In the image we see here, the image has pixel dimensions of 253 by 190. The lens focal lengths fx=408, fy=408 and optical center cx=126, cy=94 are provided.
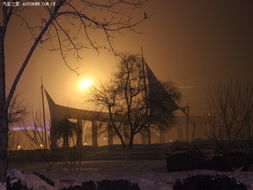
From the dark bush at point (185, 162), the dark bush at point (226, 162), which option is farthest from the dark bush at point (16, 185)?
the dark bush at point (226, 162)

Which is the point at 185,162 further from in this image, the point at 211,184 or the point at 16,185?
the point at 16,185

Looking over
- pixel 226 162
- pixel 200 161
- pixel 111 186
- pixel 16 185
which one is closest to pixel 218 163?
pixel 226 162

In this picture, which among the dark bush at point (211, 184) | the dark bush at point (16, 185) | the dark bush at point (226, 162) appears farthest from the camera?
the dark bush at point (226, 162)

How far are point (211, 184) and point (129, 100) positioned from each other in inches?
980

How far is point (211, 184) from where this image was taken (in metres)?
7.70

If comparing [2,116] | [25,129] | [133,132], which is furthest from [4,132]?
[133,132]

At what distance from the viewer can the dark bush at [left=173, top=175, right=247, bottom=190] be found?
7588 millimetres

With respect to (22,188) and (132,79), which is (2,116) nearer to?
(22,188)

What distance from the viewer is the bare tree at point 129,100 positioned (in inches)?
1257

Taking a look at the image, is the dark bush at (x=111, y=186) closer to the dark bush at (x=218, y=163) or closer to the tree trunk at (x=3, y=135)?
the tree trunk at (x=3, y=135)

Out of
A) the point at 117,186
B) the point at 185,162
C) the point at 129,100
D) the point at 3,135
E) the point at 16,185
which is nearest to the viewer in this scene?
the point at 3,135

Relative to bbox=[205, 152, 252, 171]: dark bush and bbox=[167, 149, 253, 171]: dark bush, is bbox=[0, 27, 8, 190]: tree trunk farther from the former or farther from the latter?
bbox=[205, 152, 252, 171]: dark bush

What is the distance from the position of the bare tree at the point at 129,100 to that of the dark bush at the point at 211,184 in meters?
23.4

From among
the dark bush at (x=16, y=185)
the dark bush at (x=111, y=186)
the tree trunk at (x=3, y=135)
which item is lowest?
the dark bush at (x=111, y=186)
